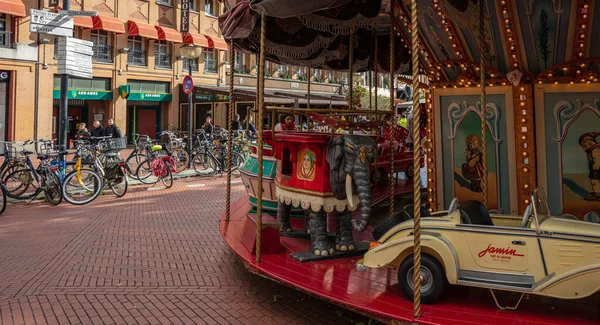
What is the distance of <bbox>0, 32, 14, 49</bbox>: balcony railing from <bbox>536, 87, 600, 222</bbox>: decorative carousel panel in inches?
975

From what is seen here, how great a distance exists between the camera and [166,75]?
3077 cm

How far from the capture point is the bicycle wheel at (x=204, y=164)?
17045 millimetres

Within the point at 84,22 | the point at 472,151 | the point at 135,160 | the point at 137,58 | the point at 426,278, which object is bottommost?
the point at 426,278

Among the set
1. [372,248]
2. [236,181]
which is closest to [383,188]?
[372,248]

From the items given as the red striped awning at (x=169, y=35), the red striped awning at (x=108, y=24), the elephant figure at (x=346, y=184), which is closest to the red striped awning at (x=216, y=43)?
the red striped awning at (x=169, y=35)

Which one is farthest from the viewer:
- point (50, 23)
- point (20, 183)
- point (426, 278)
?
point (50, 23)

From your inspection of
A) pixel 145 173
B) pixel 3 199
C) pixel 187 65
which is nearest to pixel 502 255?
pixel 3 199

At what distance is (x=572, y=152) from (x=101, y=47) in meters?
26.7

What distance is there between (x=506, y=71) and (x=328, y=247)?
10.7ft

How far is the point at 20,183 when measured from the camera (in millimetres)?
11461

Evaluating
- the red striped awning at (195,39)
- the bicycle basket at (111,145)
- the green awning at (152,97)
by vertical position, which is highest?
the red striped awning at (195,39)

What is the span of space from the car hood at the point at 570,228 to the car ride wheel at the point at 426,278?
0.92m

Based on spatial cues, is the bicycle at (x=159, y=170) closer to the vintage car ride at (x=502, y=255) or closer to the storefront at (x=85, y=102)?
the vintage car ride at (x=502, y=255)

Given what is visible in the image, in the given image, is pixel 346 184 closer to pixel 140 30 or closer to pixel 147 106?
pixel 140 30
